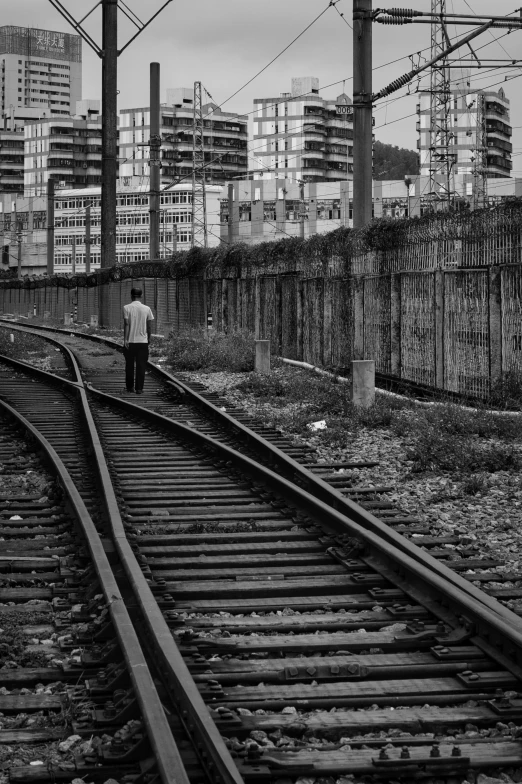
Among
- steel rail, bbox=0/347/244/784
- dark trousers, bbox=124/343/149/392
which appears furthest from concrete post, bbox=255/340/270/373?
steel rail, bbox=0/347/244/784

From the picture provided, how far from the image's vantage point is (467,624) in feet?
20.5

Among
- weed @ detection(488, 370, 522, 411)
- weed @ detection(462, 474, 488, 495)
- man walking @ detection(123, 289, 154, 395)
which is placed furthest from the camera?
man walking @ detection(123, 289, 154, 395)

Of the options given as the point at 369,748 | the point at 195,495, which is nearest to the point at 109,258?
the point at 195,495

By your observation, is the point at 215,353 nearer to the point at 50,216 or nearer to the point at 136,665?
the point at 136,665

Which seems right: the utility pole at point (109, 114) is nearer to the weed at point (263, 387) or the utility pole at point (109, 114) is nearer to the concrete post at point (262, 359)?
the concrete post at point (262, 359)

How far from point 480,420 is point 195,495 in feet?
16.9

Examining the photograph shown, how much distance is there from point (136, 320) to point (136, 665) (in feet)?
49.8

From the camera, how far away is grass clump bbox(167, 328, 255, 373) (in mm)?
26984

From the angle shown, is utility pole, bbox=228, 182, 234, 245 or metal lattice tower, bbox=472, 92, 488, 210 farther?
metal lattice tower, bbox=472, 92, 488, 210

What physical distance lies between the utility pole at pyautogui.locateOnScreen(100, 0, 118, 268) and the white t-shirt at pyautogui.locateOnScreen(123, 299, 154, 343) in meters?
23.3

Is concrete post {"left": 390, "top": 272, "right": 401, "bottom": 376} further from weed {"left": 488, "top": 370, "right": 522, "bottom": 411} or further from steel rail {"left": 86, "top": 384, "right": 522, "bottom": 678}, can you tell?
steel rail {"left": 86, "top": 384, "right": 522, "bottom": 678}

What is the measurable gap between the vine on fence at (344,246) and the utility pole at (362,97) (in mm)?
823

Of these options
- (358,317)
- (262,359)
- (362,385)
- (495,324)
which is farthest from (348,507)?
(262,359)

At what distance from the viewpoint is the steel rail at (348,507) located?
688 centimetres
